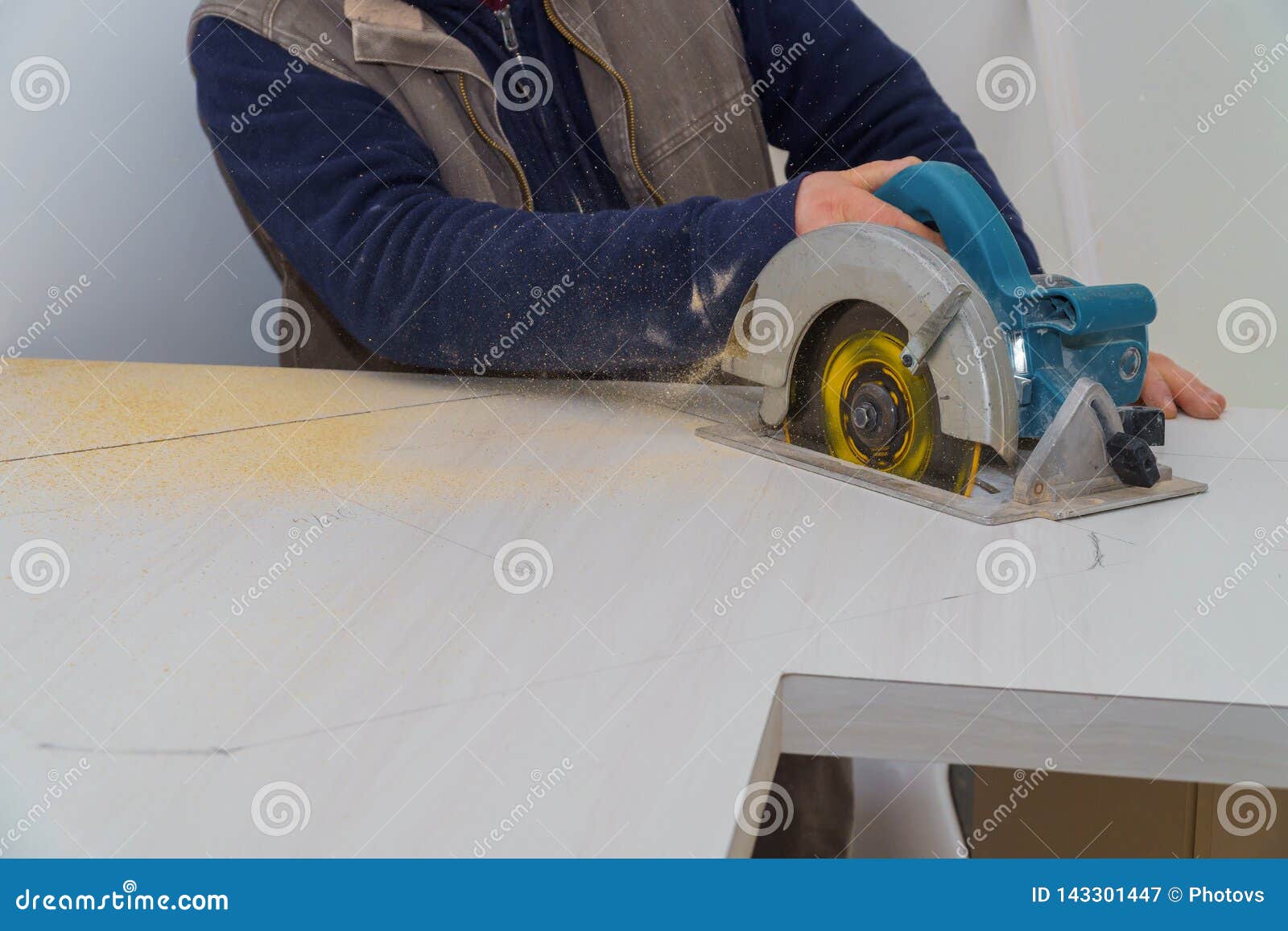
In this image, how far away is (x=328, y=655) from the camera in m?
0.61

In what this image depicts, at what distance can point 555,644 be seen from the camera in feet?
2.06

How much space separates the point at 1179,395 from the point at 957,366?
0.60 m

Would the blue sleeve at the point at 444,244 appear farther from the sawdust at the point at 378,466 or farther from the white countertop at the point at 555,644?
the white countertop at the point at 555,644

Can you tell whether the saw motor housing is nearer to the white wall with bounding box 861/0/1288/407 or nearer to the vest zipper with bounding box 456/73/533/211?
the vest zipper with bounding box 456/73/533/211

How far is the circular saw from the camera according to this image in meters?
0.90

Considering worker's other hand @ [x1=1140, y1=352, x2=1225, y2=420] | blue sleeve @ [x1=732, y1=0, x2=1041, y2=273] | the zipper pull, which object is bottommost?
the zipper pull

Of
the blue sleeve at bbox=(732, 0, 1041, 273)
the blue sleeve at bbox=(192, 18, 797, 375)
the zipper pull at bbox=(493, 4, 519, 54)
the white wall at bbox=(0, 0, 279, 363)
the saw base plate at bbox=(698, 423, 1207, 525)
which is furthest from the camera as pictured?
the blue sleeve at bbox=(732, 0, 1041, 273)

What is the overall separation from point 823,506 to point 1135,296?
382mm

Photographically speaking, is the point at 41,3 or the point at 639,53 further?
the point at 639,53

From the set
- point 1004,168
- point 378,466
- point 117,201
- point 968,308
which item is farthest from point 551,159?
point 1004,168

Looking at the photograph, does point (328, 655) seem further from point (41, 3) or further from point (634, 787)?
point (41, 3)

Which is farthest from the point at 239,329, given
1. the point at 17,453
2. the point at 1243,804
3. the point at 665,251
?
the point at 1243,804

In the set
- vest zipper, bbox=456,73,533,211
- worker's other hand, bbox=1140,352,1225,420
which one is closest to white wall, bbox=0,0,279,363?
vest zipper, bbox=456,73,533,211

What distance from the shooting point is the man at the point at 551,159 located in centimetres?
119
